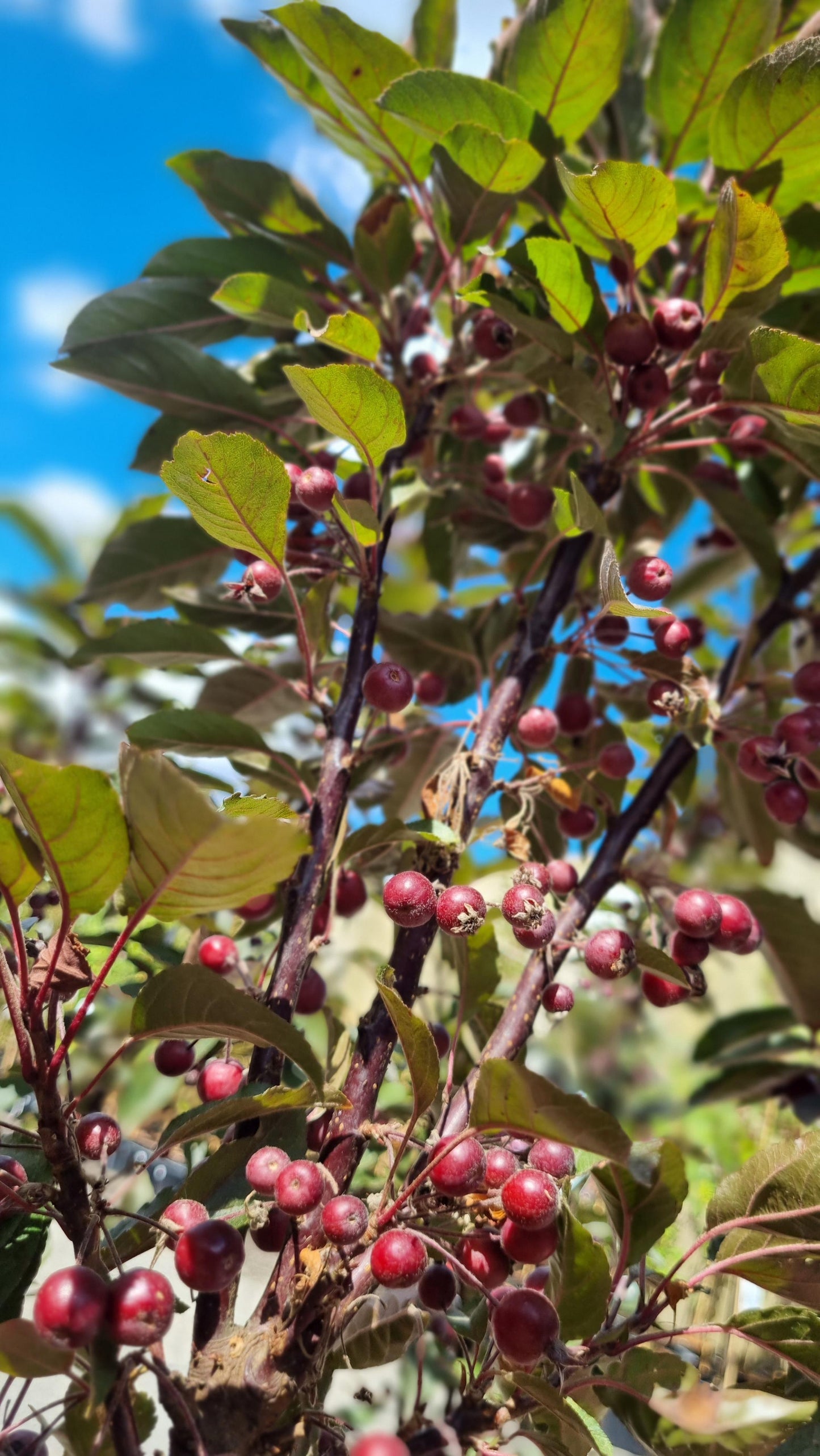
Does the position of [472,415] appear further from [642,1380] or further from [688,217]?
[642,1380]

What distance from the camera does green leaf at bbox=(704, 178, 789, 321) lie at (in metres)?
1.20

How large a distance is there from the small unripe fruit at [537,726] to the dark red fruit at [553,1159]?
57cm

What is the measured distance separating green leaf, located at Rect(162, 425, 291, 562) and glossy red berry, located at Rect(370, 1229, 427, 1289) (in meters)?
0.70

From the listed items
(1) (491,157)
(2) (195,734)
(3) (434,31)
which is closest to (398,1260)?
(2) (195,734)

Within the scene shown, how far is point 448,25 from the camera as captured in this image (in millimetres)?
1707

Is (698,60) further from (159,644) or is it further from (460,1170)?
(460,1170)

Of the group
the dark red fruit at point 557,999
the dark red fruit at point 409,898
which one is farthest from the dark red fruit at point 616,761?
the dark red fruit at point 409,898

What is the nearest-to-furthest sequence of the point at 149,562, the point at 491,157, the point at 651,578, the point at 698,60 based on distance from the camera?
1. the point at 651,578
2. the point at 491,157
3. the point at 698,60
4. the point at 149,562

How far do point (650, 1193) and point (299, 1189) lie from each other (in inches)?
16.6

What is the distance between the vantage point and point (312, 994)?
1.36 metres

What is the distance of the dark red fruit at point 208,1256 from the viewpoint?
833mm

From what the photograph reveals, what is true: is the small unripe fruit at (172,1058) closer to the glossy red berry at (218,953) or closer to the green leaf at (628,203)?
the glossy red berry at (218,953)

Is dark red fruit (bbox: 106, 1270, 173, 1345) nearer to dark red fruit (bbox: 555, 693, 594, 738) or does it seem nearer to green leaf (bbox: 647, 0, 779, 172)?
dark red fruit (bbox: 555, 693, 594, 738)

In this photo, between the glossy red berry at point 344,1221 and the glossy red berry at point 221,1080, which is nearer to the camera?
the glossy red berry at point 344,1221
